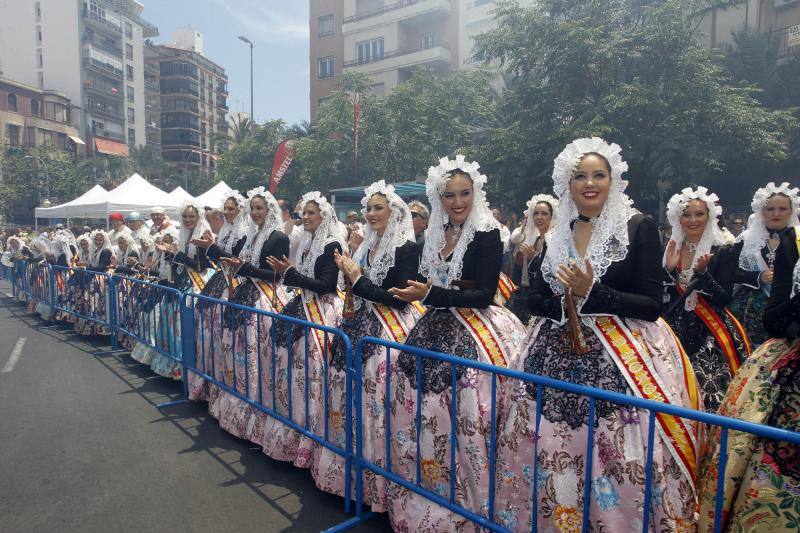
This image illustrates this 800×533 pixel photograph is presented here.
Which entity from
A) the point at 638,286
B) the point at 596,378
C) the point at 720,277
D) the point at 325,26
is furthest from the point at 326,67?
the point at 596,378

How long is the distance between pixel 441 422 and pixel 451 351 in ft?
1.30

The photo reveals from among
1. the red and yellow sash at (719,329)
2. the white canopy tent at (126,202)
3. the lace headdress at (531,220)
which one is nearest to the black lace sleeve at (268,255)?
the lace headdress at (531,220)

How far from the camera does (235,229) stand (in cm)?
588

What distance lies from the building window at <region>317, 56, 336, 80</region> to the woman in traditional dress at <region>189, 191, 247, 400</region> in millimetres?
36260

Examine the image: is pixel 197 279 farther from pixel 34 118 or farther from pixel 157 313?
pixel 34 118

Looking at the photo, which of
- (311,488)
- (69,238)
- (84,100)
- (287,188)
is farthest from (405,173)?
(84,100)

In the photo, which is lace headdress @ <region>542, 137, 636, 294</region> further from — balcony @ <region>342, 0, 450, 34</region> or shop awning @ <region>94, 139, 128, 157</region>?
shop awning @ <region>94, 139, 128, 157</region>

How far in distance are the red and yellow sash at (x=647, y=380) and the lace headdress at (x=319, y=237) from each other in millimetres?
2437

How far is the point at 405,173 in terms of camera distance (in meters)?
23.8

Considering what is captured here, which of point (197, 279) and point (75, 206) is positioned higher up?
point (75, 206)

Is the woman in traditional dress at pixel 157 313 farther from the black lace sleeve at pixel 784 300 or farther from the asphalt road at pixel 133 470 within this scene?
the black lace sleeve at pixel 784 300

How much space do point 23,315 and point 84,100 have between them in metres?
54.6

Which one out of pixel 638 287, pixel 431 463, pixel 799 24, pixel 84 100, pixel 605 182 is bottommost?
pixel 431 463

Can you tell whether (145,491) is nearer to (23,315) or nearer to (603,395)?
(603,395)
